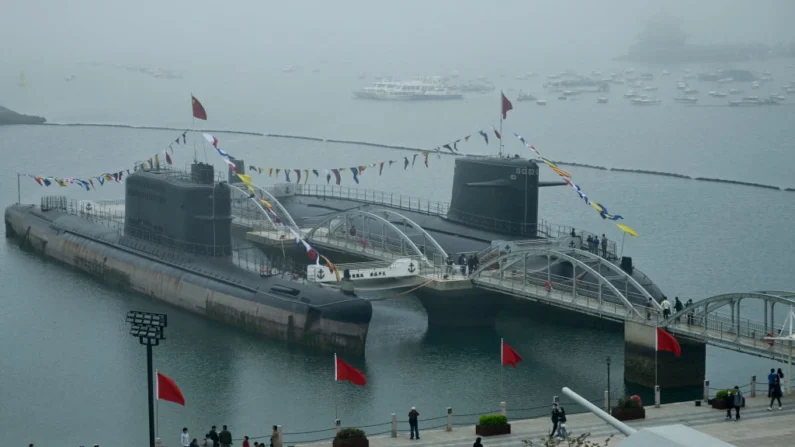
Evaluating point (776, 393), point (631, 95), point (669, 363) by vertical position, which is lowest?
point (669, 363)

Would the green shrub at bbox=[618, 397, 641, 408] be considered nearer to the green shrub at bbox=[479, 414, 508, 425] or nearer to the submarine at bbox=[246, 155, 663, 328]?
the green shrub at bbox=[479, 414, 508, 425]

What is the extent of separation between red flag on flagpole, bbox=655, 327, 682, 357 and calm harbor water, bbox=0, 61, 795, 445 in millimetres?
4049

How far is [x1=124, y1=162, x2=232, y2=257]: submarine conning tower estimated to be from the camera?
148ft

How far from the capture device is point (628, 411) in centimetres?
2836

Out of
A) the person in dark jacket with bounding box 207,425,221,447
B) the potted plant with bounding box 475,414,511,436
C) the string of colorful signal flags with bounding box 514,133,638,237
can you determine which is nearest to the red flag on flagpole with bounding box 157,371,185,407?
the person in dark jacket with bounding box 207,425,221,447

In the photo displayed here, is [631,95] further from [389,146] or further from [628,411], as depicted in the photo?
[628,411]

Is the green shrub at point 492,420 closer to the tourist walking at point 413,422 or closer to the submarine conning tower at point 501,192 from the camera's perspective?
the tourist walking at point 413,422

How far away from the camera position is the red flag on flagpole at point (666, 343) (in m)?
31.8

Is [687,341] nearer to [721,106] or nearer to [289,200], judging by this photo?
[289,200]

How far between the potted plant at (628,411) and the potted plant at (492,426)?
279 centimetres

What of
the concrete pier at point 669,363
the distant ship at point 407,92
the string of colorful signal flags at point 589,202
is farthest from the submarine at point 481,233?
the distant ship at point 407,92

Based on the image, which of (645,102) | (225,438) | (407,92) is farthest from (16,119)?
(225,438)

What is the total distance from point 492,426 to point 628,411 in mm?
3454

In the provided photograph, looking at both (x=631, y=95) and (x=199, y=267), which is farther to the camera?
(x=631, y=95)
